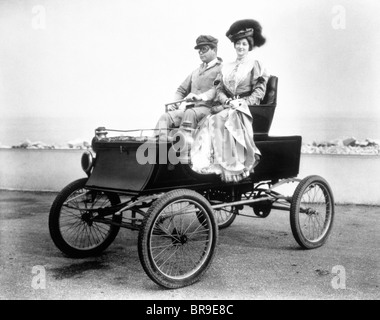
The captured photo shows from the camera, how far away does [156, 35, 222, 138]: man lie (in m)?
3.41

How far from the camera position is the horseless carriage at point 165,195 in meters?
2.63

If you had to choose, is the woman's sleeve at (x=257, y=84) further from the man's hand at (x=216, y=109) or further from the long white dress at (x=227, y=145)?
the man's hand at (x=216, y=109)

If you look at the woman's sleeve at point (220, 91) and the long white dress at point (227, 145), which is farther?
the woman's sleeve at point (220, 91)

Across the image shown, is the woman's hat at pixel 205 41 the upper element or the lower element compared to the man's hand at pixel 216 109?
upper

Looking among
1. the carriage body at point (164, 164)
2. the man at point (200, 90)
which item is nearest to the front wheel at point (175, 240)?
the carriage body at point (164, 164)

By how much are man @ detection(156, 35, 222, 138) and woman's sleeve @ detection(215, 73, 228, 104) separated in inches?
1.8

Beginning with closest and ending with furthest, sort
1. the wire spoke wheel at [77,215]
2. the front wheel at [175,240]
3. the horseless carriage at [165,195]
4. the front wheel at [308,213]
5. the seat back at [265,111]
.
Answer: the front wheel at [175,240] < the horseless carriage at [165,195] < the wire spoke wheel at [77,215] < the seat back at [265,111] < the front wheel at [308,213]

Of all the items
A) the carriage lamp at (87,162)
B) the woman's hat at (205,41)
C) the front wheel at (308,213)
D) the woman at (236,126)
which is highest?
the woman's hat at (205,41)

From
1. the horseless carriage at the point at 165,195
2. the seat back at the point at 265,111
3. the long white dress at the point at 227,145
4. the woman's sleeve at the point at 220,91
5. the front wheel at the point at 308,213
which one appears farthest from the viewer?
the woman's sleeve at the point at 220,91

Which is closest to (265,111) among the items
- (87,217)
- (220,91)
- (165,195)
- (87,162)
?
(220,91)

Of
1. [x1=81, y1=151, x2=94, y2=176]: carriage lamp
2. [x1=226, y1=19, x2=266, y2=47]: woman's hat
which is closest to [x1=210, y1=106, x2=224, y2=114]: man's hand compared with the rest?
[x1=226, y1=19, x2=266, y2=47]: woman's hat

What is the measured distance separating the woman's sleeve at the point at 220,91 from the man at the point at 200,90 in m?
0.05

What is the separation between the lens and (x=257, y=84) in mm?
3350

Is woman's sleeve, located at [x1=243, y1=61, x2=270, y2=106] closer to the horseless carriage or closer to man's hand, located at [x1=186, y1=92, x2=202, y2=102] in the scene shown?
the horseless carriage
